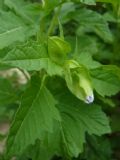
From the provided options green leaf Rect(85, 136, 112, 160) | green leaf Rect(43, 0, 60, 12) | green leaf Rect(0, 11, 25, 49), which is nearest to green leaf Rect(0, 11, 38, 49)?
green leaf Rect(0, 11, 25, 49)

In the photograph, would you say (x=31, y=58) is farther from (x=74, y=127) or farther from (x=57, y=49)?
(x=74, y=127)

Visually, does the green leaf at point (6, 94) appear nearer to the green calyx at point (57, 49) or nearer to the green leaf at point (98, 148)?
the green calyx at point (57, 49)

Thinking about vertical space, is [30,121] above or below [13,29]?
below

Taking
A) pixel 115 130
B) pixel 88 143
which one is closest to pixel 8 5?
pixel 88 143

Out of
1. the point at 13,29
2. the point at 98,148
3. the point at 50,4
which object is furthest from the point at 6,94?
the point at 98,148

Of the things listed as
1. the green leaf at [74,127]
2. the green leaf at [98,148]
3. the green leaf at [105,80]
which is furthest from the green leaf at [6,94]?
the green leaf at [98,148]

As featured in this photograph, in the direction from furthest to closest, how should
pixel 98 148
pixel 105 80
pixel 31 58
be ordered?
pixel 98 148
pixel 105 80
pixel 31 58

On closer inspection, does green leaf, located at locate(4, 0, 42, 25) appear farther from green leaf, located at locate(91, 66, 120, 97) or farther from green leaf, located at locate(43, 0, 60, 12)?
green leaf, located at locate(91, 66, 120, 97)
